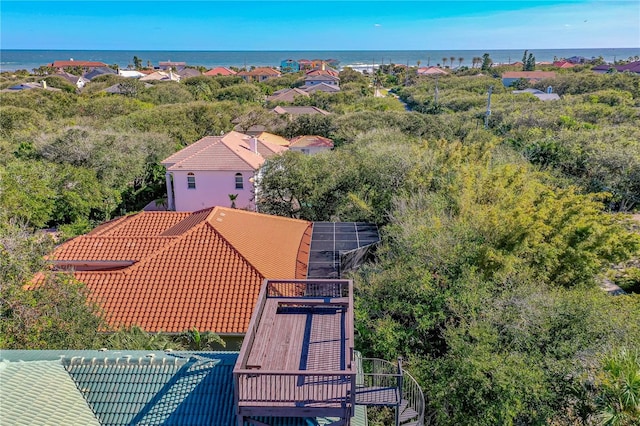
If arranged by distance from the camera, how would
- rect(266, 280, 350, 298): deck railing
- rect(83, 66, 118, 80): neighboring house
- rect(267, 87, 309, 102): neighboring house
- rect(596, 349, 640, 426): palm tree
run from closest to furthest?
rect(596, 349, 640, 426): palm tree, rect(266, 280, 350, 298): deck railing, rect(267, 87, 309, 102): neighboring house, rect(83, 66, 118, 80): neighboring house

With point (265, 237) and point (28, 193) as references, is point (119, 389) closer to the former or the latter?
point (265, 237)

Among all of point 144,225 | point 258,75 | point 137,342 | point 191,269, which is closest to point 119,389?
point 137,342

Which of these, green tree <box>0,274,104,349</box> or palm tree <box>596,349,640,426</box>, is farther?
green tree <box>0,274,104,349</box>

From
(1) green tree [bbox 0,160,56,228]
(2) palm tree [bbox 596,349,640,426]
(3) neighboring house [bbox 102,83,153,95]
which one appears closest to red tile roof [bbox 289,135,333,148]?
(1) green tree [bbox 0,160,56,228]

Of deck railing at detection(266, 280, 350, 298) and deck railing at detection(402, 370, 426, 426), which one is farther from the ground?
deck railing at detection(266, 280, 350, 298)

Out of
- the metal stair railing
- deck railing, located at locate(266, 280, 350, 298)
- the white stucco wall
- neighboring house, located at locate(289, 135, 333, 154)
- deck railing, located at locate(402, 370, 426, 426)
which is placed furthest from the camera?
neighboring house, located at locate(289, 135, 333, 154)

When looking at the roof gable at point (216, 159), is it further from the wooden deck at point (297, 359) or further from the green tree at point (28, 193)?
the wooden deck at point (297, 359)

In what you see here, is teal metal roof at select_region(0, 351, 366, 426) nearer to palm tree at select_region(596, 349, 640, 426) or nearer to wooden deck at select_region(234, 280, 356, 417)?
wooden deck at select_region(234, 280, 356, 417)
